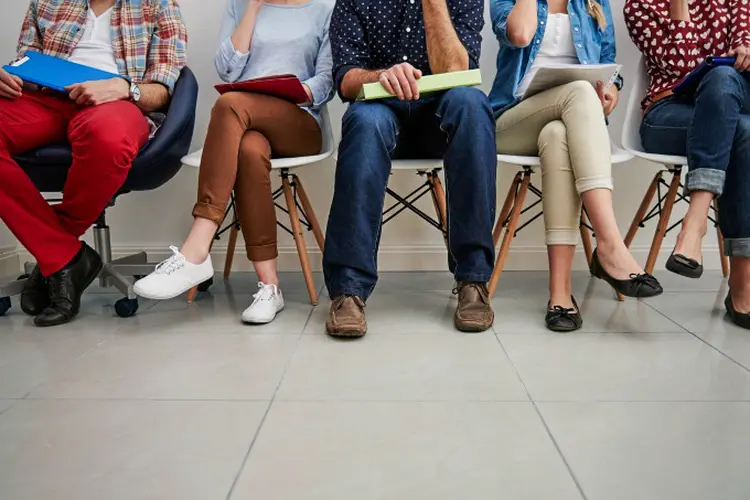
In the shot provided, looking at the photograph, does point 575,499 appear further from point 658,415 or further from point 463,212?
point 463,212

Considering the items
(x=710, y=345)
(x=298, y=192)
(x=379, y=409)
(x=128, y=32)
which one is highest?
(x=128, y=32)

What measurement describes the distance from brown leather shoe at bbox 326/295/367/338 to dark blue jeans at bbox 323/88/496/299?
20mm

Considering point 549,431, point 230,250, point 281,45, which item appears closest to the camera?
point 549,431

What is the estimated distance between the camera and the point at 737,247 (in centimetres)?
157

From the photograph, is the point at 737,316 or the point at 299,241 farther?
the point at 299,241

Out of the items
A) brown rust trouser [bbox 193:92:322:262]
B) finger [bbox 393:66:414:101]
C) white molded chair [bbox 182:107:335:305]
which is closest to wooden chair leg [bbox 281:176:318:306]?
white molded chair [bbox 182:107:335:305]

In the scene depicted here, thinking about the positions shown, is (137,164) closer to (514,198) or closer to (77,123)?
(77,123)

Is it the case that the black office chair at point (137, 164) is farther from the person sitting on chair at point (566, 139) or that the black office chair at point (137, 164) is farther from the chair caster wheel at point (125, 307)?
the person sitting on chair at point (566, 139)

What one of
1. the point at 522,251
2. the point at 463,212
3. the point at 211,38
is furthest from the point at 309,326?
the point at 211,38

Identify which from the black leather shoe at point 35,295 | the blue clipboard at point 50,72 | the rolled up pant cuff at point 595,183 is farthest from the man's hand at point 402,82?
the black leather shoe at point 35,295

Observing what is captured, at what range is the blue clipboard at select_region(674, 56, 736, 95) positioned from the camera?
1.64m

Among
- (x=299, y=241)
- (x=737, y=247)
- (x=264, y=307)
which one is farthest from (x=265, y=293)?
(x=737, y=247)

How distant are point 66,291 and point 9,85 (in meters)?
0.56

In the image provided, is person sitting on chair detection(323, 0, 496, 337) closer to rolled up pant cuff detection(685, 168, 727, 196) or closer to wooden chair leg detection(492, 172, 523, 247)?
wooden chair leg detection(492, 172, 523, 247)
